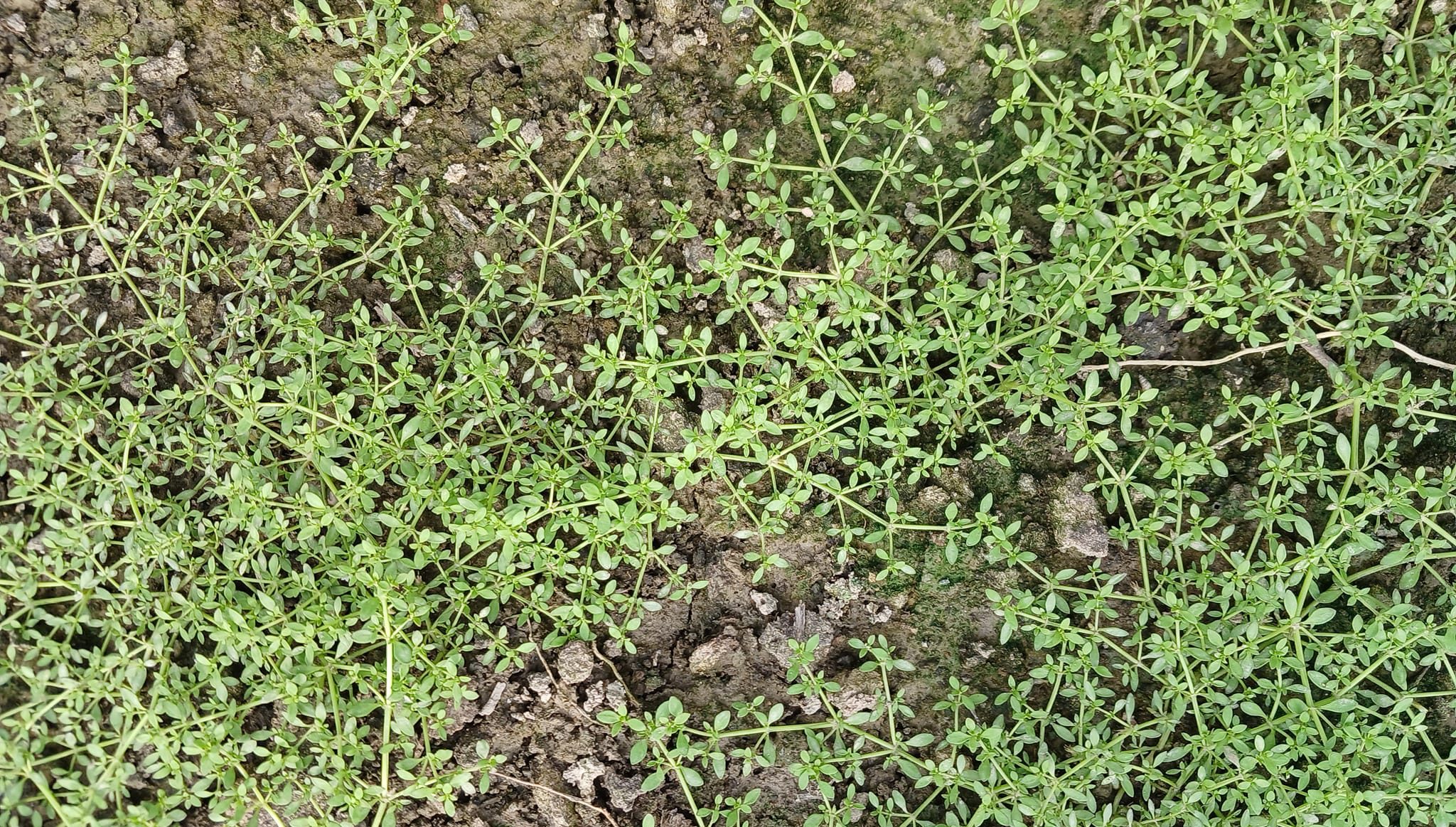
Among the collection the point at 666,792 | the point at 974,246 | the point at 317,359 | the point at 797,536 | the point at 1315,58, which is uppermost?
the point at 1315,58

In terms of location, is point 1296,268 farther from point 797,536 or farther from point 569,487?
point 569,487

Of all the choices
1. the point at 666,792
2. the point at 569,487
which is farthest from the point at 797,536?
the point at 666,792

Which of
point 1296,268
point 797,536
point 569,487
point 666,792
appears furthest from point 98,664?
point 1296,268

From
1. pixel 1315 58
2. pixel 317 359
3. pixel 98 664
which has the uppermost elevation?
pixel 1315 58

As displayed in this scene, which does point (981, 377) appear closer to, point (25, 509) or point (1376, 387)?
point (1376, 387)

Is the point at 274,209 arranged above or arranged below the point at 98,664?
above

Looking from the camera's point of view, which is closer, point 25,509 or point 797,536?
point 25,509
